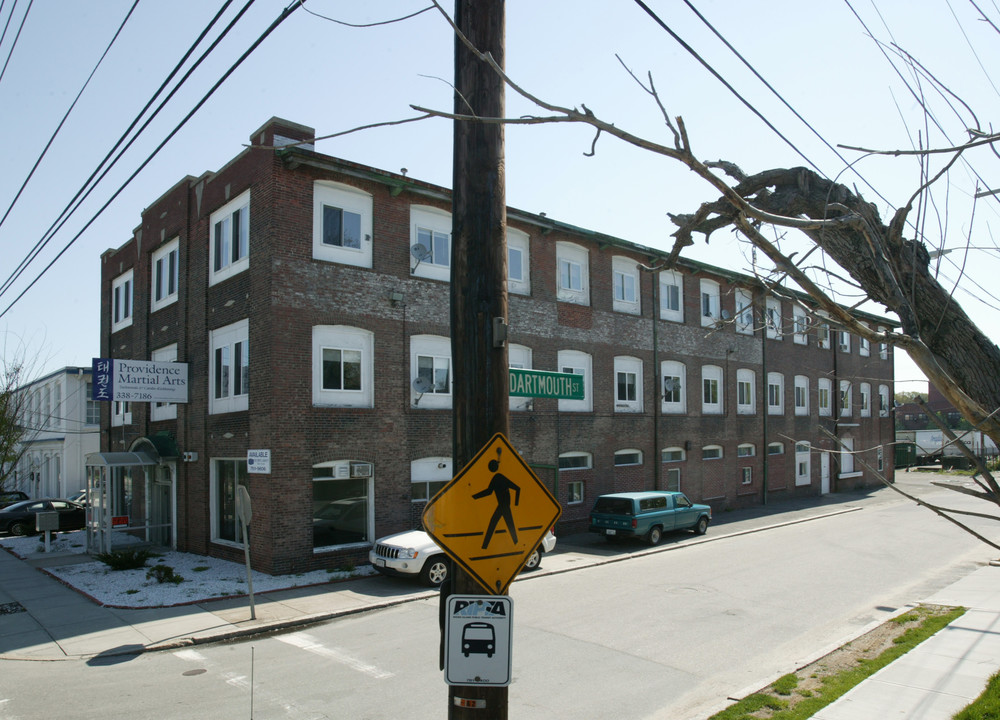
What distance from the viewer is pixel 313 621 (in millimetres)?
13586

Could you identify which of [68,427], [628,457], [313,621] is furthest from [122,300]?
[628,457]

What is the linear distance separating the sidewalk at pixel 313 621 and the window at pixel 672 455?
9264 mm

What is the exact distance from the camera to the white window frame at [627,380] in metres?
27.2

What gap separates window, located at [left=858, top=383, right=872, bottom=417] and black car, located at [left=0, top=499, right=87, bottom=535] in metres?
40.4

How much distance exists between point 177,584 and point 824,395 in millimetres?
34234

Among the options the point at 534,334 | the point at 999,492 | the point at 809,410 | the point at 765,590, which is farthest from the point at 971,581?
the point at 809,410

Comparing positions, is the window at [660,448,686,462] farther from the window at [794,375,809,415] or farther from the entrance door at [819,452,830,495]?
the entrance door at [819,452,830,495]

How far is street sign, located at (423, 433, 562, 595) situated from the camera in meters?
5.10

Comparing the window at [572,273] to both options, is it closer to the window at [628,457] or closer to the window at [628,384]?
the window at [628,384]

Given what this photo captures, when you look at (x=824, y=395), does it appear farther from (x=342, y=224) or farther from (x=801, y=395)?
(x=342, y=224)

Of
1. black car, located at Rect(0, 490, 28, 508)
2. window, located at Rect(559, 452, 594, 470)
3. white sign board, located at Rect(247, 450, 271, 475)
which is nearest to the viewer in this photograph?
white sign board, located at Rect(247, 450, 271, 475)

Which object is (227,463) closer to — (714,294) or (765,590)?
(765,590)

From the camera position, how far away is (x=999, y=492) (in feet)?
12.1

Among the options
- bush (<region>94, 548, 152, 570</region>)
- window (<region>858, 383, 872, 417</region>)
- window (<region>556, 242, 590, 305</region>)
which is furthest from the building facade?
window (<region>858, 383, 872, 417</region>)
